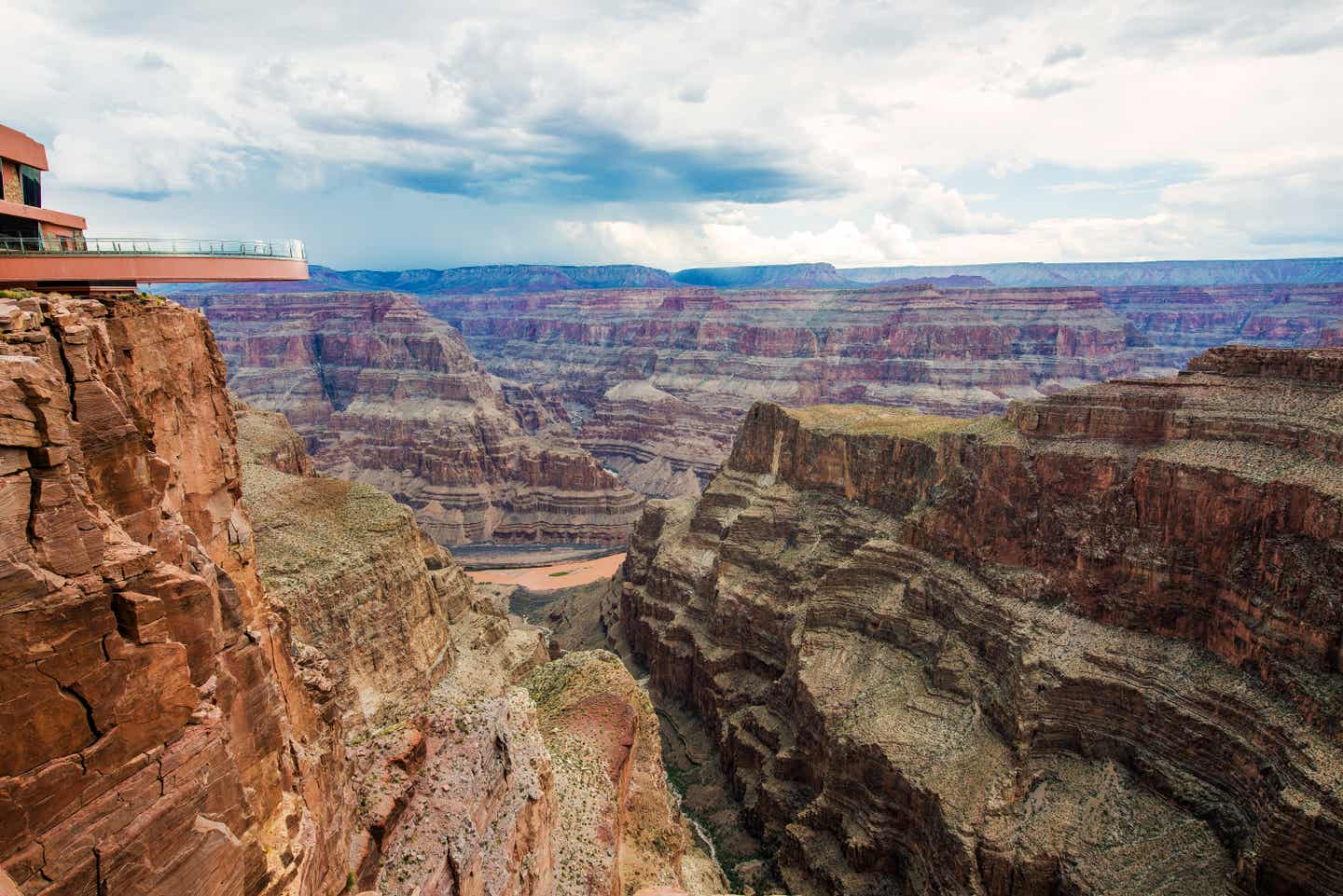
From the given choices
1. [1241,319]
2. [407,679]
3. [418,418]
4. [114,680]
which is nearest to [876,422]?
[407,679]

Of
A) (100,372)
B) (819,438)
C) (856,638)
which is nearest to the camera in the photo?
(100,372)

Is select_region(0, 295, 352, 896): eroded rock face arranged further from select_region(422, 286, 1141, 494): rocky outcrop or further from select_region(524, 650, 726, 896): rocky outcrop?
select_region(422, 286, 1141, 494): rocky outcrop

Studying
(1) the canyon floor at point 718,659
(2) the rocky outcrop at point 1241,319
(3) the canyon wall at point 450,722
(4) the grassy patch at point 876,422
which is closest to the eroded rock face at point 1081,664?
(1) the canyon floor at point 718,659

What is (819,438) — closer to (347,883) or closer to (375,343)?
(347,883)

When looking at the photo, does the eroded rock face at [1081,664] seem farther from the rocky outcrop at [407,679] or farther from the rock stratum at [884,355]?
the rock stratum at [884,355]

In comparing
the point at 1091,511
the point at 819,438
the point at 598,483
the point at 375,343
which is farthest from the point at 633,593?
the point at 375,343

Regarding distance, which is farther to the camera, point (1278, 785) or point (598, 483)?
point (598, 483)

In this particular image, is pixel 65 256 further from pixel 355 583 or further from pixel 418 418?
pixel 418 418
